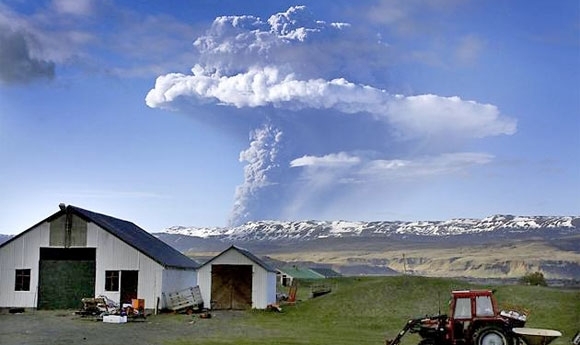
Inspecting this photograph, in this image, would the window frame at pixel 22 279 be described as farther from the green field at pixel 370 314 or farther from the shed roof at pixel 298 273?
the shed roof at pixel 298 273

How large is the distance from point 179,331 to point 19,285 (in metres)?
15.5

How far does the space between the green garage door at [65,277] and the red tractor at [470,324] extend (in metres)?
24.1

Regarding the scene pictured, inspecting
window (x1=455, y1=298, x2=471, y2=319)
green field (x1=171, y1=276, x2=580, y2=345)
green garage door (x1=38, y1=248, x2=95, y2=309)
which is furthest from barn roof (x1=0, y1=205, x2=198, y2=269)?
window (x1=455, y1=298, x2=471, y2=319)

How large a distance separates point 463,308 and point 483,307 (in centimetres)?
51

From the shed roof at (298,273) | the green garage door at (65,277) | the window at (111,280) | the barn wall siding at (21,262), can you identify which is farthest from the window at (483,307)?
the shed roof at (298,273)

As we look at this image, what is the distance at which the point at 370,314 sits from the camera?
1442 inches

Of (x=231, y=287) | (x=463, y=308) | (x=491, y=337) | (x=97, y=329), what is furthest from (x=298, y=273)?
(x=491, y=337)

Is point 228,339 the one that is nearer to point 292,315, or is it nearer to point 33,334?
point 33,334

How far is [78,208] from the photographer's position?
39.8 meters

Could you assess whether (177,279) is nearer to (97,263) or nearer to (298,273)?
(97,263)

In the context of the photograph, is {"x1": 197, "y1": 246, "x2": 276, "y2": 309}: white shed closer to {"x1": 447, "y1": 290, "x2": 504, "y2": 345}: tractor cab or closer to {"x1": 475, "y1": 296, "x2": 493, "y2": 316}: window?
{"x1": 447, "y1": 290, "x2": 504, "y2": 345}: tractor cab

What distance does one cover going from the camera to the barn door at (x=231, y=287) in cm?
4141

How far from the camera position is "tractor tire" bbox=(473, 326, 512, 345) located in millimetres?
18703

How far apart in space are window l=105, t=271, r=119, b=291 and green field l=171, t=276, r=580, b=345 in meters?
7.03
